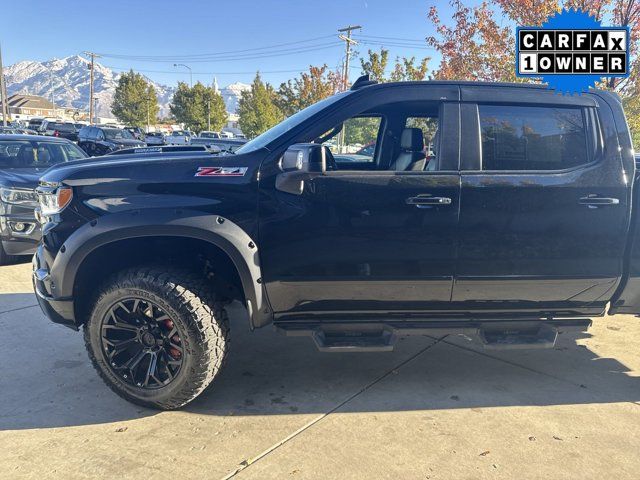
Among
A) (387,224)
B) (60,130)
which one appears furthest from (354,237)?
(60,130)

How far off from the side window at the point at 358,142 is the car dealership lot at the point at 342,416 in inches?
65.6

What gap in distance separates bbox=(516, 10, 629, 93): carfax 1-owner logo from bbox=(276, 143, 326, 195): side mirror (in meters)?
4.19

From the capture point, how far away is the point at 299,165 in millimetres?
2619

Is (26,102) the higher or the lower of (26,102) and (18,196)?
the higher

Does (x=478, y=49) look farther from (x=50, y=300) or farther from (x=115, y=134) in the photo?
(x=115, y=134)

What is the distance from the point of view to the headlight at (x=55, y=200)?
2.82 m

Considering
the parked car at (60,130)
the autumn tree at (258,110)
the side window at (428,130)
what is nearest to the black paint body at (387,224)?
the side window at (428,130)

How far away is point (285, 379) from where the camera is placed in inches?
135

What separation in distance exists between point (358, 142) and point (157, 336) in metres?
2.75

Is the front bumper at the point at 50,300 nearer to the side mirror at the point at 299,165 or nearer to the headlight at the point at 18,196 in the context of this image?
the side mirror at the point at 299,165

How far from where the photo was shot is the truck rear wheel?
111 inches

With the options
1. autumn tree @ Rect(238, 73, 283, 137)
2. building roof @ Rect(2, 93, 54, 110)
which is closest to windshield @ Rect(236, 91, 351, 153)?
autumn tree @ Rect(238, 73, 283, 137)

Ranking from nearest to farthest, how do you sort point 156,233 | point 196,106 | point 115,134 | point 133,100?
point 156,233
point 115,134
point 196,106
point 133,100

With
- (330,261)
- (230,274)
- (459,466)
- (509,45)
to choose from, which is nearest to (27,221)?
(230,274)
